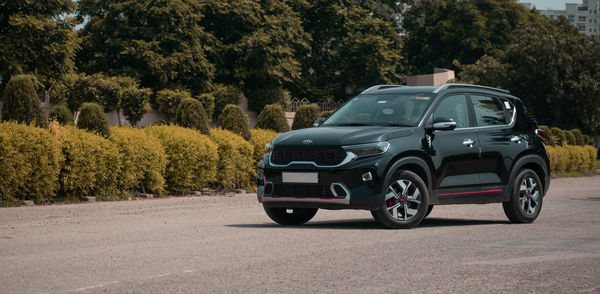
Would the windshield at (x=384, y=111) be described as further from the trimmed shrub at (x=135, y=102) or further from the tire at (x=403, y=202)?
the trimmed shrub at (x=135, y=102)

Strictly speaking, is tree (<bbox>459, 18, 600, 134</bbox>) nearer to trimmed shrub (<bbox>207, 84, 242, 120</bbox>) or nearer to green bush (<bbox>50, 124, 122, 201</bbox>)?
trimmed shrub (<bbox>207, 84, 242, 120</bbox>)

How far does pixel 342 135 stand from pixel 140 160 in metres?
8.68

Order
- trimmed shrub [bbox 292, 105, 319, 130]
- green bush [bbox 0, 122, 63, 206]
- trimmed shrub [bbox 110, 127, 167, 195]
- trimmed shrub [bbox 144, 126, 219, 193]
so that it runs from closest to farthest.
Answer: green bush [bbox 0, 122, 63, 206] → trimmed shrub [bbox 110, 127, 167, 195] → trimmed shrub [bbox 144, 126, 219, 193] → trimmed shrub [bbox 292, 105, 319, 130]

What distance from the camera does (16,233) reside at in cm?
1118

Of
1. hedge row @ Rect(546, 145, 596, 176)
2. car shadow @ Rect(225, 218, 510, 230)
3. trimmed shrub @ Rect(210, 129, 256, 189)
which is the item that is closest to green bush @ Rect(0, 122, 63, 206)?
trimmed shrub @ Rect(210, 129, 256, 189)

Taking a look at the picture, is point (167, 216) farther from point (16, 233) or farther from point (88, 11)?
point (88, 11)

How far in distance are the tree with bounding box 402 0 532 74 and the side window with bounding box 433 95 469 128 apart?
5624 cm

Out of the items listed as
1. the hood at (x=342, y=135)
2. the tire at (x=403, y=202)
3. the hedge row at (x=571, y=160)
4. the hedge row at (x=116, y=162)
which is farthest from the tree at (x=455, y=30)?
the tire at (x=403, y=202)

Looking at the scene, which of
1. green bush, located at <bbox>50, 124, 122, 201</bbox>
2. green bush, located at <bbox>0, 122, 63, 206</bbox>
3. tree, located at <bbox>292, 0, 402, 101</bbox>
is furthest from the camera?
tree, located at <bbox>292, 0, 402, 101</bbox>

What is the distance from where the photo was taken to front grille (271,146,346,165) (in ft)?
35.5

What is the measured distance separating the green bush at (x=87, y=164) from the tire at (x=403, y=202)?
807 centimetres

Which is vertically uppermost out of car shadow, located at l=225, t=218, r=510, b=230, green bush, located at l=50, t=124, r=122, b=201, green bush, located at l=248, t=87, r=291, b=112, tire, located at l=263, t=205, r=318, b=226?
green bush, located at l=248, t=87, r=291, b=112

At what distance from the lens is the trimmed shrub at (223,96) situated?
51094 millimetres

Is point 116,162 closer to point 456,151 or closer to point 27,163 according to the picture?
point 27,163
